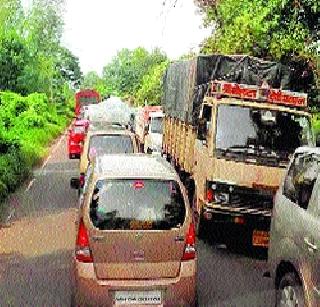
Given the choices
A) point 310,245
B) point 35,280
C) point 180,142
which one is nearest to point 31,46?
point 180,142

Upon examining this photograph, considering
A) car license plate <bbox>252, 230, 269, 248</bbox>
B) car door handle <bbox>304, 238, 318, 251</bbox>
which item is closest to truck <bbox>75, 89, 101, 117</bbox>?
car license plate <bbox>252, 230, 269, 248</bbox>

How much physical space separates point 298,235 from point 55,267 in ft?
15.0

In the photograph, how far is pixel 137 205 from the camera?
7293mm

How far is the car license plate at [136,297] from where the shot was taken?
7141 mm

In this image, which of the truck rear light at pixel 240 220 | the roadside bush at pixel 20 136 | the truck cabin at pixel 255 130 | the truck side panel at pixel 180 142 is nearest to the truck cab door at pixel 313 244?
the truck rear light at pixel 240 220

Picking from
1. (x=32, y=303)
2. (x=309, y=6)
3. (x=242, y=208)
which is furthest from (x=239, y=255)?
(x=309, y=6)

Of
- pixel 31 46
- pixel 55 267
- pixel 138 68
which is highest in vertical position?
pixel 31 46

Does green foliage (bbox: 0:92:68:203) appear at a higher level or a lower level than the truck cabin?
lower

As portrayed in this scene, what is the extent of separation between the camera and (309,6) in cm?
1299

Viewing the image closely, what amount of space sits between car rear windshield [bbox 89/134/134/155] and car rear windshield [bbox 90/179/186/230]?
6959 millimetres

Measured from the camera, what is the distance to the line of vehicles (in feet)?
23.3

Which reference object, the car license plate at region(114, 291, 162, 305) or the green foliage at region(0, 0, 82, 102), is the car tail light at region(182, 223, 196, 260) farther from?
the green foliage at region(0, 0, 82, 102)

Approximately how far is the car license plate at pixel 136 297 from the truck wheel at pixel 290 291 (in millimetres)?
1185

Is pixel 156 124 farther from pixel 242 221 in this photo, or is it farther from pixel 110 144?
pixel 242 221
